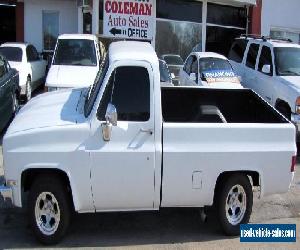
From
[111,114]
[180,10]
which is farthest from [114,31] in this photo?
[111,114]

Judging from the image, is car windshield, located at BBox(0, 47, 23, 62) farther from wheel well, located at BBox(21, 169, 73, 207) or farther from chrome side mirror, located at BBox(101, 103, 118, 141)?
chrome side mirror, located at BBox(101, 103, 118, 141)

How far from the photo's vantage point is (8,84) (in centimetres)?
1020

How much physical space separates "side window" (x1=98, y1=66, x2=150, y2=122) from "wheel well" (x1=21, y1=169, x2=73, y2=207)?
2.86 ft

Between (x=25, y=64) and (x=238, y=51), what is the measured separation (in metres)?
6.10

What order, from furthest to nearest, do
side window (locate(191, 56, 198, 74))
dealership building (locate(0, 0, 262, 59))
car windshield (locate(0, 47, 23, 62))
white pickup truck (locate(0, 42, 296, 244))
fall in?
1. dealership building (locate(0, 0, 262, 59))
2. car windshield (locate(0, 47, 23, 62))
3. side window (locate(191, 56, 198, 74))
4. white pickup truck (locate(0, 42, 296, 244))

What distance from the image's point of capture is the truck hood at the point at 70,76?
1098 cm

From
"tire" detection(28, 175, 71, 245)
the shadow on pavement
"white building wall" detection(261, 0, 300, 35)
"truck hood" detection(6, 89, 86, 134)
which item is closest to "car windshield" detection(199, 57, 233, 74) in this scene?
"truck hood" detection(6, 89, 86, 134)

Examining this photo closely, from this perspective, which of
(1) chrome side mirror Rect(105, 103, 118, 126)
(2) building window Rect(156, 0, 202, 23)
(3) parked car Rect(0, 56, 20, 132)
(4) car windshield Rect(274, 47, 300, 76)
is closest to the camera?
(1) chrome side mirror Rect(105, 103, 118, 126)

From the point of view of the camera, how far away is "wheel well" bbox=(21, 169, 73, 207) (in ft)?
17.5

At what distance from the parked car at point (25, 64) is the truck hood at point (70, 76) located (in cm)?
182

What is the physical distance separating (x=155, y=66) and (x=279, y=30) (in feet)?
57.7

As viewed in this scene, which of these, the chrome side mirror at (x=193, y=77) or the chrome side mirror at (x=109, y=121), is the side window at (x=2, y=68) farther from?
the chrome side mirror at (x=109, y=121)

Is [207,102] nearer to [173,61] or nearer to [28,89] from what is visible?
[28,89]

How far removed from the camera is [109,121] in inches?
200
